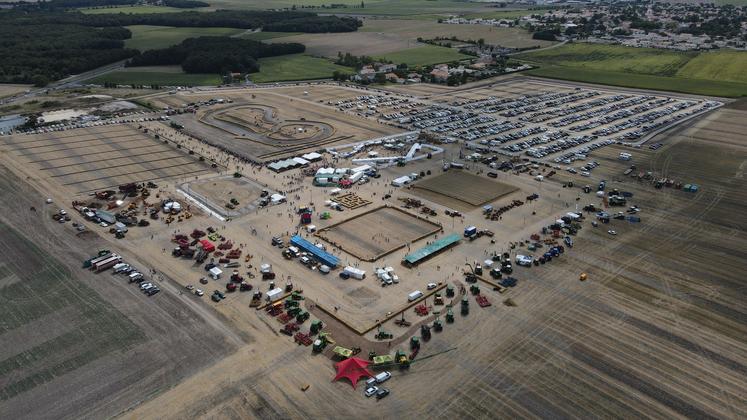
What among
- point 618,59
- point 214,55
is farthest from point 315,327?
point 618,59

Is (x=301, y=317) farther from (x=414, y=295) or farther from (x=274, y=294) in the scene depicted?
(x=414, y=295)

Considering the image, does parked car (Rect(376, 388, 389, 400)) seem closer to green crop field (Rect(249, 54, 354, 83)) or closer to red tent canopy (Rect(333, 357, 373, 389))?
red tent canopy (Rect(333, 357, 373, 389))

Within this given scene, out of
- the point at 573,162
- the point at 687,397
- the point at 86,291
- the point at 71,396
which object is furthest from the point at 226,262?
the point at 573,162

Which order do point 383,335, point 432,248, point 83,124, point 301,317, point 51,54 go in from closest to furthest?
point 383,335 → point 301,317 → point 432,248 → point 83,124 → point 51,54

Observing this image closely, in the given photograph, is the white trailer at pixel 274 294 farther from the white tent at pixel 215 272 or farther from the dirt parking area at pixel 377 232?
the dirt parking area at pixel 377 232

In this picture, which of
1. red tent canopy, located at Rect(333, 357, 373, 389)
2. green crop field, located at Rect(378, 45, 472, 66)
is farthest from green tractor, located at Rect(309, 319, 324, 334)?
green crop field, located at Rect(378, 45, 472, 66)

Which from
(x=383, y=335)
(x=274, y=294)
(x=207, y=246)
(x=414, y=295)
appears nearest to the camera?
(x=383, y=335)
